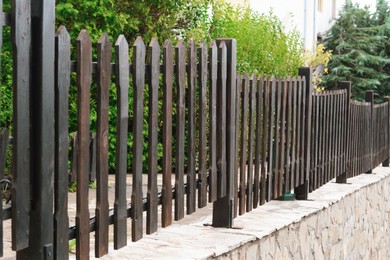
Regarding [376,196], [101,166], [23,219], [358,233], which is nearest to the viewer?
[23,219]

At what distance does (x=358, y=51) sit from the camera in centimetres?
2820

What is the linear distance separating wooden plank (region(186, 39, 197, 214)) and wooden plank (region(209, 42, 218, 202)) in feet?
0.88

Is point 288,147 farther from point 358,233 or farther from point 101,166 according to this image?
point 101,166

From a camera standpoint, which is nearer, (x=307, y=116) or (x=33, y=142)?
(x=33, y=142)

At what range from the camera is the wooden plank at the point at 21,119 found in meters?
3.04

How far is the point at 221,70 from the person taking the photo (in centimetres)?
511

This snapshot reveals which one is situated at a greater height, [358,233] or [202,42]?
[202,42]

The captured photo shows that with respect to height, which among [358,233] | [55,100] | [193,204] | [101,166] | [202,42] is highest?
[202,42]

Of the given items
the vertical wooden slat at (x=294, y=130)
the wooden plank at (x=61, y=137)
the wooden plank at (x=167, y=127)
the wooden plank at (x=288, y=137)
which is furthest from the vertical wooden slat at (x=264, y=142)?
the wooden plank at (x=61, y=137)

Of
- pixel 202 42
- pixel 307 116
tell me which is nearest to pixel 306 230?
pixel 307 116

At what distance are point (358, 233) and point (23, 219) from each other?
5.98 metres

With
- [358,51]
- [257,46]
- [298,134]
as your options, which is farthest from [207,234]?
Result: [358,51]

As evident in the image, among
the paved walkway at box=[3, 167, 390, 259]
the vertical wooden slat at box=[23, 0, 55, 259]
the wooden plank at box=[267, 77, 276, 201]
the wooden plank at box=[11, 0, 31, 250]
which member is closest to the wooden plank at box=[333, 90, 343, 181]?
the paved walkway at box=[3, 167, 390, 259]

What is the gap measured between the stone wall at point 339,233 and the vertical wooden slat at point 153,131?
0.60m
